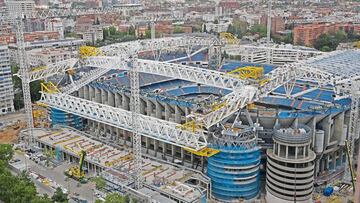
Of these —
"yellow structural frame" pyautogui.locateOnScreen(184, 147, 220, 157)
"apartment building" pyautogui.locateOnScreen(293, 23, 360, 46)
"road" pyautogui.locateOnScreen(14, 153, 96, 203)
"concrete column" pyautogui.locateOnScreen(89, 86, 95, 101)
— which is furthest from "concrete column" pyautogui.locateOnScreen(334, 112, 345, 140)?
"apartment building" pyautogui.locateOnScreen(293, 23, 360, 46)

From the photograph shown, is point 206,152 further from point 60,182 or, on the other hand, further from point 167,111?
point 60,182

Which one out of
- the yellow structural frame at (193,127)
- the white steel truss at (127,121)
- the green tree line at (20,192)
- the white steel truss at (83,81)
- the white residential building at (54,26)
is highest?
the white residential building at (54,26)

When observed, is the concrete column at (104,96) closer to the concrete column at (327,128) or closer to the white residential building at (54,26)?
the concrete column at (327,128)

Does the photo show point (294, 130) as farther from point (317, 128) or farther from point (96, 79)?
point (96, 79)

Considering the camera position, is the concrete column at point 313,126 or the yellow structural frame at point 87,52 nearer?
the concrete column at point 313,126

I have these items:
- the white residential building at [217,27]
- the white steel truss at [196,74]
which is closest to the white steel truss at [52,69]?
the white steel truss at [196,74]

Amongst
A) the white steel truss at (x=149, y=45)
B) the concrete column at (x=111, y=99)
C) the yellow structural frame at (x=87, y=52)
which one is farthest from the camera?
the white steel truss at (x=149, y=45)

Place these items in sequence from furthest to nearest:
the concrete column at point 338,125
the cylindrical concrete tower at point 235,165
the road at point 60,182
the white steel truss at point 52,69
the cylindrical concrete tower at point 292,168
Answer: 1. the white steel truss at point 52,69
2. the concrete column at point 338,125
3. the road at point 60,182
4. the cylindrical concrete tower at point 235,165
5. the cylindrical concrete tower at point 292,168

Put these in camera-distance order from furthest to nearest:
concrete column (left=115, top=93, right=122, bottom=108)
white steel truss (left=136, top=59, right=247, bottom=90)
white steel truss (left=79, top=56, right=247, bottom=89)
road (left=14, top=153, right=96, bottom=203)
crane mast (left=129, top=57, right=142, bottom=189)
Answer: concrete column (left=115, top=93, right=122, bottom=108), white steel truss (left=79, top=56, right=247, bottom=89), white steel truss (left=136, top=59, right=247, bottom=90), road (left=14, top=153, right=96, bottom=203), crane mast (left=129, top=57, right=142, bottom=189)

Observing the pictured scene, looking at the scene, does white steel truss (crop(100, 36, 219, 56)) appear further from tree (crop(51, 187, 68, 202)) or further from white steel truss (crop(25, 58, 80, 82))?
tree (crop(51, 187, 68, 202))
